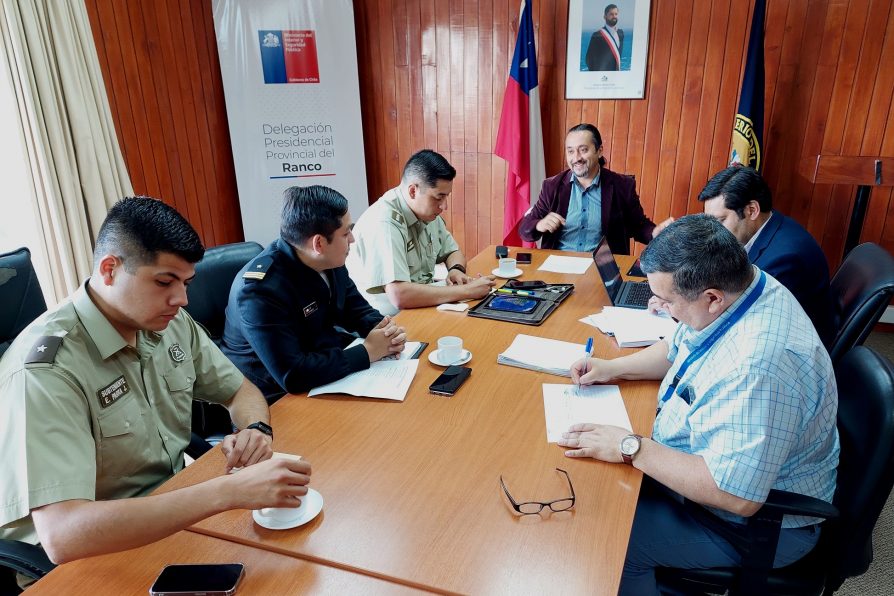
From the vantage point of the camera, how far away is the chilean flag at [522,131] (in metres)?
3.90

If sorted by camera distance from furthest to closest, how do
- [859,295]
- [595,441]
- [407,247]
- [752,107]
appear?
[752,107]
[407,247]
[859,295]
[595,441]

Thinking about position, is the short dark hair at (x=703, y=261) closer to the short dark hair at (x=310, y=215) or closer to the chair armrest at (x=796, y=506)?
the chair armrest at (x=796, y=506)

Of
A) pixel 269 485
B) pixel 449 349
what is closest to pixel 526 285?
pixel 449 349

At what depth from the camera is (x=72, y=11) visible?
2914 mm

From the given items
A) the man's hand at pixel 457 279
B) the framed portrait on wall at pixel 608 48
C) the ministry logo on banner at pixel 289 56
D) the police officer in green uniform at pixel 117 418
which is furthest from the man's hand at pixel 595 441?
the ministry logo on banner at pixel 289 56

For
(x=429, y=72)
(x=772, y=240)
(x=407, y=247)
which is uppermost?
(x=429, y=72)

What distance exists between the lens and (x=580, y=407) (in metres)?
1.53

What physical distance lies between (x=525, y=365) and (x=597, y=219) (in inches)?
69.4

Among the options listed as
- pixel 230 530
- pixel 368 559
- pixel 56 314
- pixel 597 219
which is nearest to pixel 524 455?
pixel 368 559

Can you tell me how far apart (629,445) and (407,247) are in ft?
5.11

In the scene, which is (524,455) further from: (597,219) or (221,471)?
(597,219)

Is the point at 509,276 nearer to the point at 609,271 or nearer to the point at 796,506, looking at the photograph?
the point at 609,271

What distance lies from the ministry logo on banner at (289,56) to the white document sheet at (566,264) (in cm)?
231

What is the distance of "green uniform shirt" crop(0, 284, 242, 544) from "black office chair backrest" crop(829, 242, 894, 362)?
1886 millimetres
